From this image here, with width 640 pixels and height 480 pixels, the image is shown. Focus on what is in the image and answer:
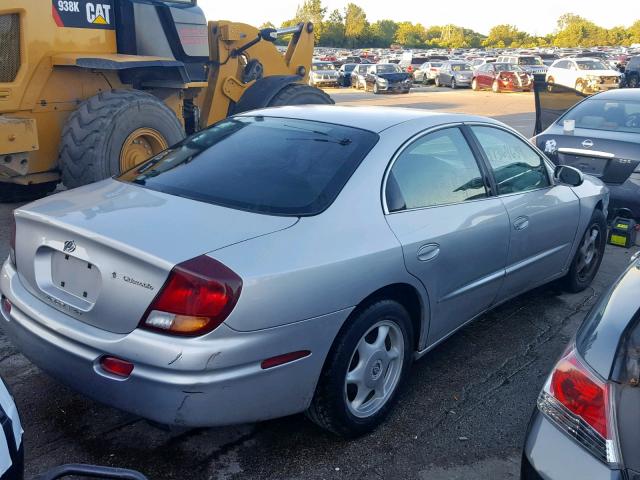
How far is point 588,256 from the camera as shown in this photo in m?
5.37

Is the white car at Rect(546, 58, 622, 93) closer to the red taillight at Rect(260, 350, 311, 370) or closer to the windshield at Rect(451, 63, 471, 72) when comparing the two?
the windshield at Rect(451, 63, 471, 72)

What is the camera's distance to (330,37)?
356 ft

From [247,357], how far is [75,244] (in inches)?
35.8

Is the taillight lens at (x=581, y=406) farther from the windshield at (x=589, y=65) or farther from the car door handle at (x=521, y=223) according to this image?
the windshield at (x=589, y=65)

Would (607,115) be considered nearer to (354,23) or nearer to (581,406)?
(581,406)

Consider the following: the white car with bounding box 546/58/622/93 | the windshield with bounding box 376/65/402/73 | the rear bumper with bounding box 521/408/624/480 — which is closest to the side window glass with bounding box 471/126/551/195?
the rear bumper with bounding box 521/408/624/480

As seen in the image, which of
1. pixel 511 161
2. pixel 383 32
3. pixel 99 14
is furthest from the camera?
pixel 383 32

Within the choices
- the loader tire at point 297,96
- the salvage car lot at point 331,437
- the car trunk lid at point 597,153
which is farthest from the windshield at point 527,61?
A: the salvage car lot at point 331,437

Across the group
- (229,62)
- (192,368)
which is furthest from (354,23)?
(192,368)

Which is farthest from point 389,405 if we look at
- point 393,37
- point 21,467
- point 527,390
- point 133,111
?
point 393,37

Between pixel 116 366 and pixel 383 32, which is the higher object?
pixel 383 32

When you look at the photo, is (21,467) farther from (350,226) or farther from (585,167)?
(585,167)

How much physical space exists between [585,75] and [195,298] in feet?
102

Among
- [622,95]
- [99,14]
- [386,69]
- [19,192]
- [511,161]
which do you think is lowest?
[19,192]
